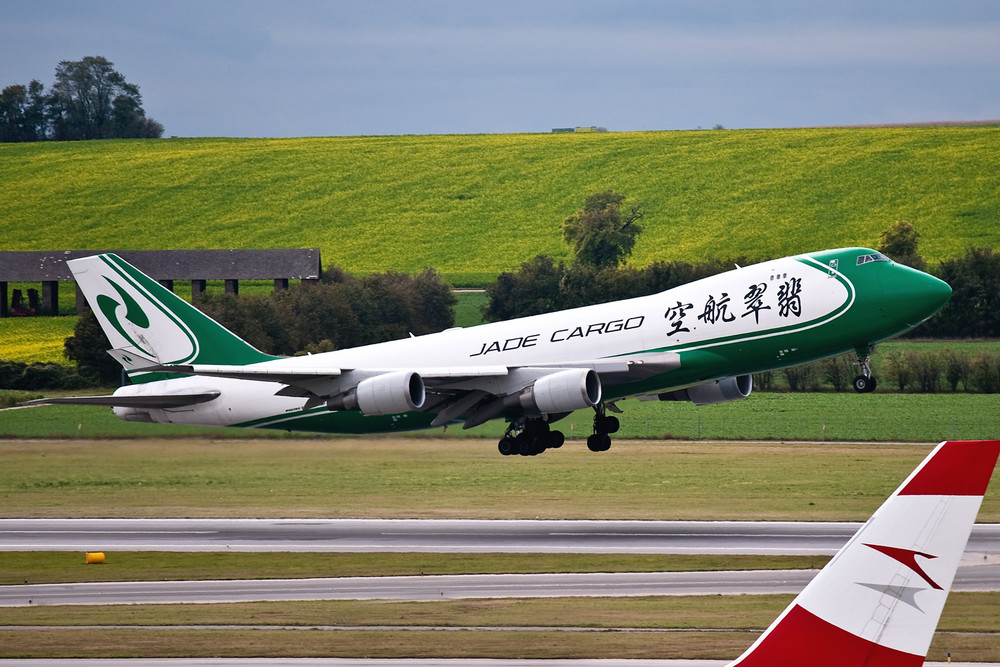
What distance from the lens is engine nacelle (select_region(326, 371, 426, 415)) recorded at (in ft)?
136

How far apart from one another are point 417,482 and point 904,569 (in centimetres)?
5397

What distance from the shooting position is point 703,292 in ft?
136

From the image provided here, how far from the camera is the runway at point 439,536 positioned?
51031mm

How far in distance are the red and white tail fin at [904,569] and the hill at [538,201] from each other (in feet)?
431

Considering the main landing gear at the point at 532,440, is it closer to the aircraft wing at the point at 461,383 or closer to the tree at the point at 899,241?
the aircraft wing at the point at 461,383

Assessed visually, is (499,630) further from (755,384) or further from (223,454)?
(755,384)

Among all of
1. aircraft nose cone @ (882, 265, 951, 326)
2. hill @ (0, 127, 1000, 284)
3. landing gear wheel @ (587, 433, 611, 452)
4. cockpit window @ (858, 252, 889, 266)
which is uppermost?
hill @ (0, 127, 1000, 284)

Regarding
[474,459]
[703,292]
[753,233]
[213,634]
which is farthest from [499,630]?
[753,233]

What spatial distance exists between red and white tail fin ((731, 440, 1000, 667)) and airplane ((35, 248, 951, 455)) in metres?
26.7

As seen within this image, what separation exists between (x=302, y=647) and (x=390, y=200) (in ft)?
489

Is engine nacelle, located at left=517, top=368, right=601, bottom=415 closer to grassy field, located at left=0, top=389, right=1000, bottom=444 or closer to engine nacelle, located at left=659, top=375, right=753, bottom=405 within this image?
engine nacelle, located at left=659, top=375, right=753, bottom=405

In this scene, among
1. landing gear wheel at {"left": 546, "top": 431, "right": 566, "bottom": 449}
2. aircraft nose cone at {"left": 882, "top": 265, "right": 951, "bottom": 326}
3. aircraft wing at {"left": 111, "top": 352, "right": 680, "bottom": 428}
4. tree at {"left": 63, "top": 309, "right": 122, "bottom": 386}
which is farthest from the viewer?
tree at {"left": 63, "top": 309, "right": 122, "bottom": 386}

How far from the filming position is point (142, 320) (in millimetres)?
48125

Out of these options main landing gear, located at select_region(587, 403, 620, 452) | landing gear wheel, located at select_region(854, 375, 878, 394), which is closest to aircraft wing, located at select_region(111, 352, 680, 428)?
A: main landing gear, located at select_region(587, 403, 620, 452)
